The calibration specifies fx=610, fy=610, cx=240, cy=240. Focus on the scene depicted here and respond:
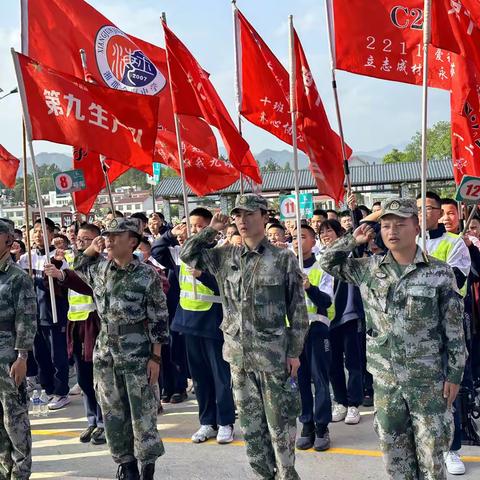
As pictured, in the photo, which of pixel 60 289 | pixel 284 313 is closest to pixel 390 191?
pixel 60 289

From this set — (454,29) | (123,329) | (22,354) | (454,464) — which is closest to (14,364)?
(22,354)

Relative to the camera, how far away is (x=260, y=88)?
21.1ft

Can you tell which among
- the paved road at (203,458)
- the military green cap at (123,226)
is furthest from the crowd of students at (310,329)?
the military green cap at (123,226)

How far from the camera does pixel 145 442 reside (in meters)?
4.32

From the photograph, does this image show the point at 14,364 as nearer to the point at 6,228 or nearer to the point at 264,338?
the point at 6,228

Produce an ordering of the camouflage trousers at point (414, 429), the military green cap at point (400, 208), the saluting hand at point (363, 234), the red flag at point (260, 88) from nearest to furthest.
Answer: the camouflage trousers at point (414, 429), the military green cap at point (400, 208), the saluting hand at point (363, 234), the red flag at point (260, 88)

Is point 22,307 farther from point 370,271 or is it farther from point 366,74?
point 366,74

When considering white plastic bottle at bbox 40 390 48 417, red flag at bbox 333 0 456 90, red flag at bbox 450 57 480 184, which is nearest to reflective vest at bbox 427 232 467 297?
red flag at bbox 450 57 480 184

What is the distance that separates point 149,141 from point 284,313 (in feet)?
7.82

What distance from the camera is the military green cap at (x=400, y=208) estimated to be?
342 cm

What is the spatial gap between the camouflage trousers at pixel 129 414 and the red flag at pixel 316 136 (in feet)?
8.89

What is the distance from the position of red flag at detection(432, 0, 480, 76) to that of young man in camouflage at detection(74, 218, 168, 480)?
2959mm

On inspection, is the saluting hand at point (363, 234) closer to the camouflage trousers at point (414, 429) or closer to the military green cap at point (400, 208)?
the military green cap at point (400, 208)

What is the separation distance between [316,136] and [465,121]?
4.75 ft
